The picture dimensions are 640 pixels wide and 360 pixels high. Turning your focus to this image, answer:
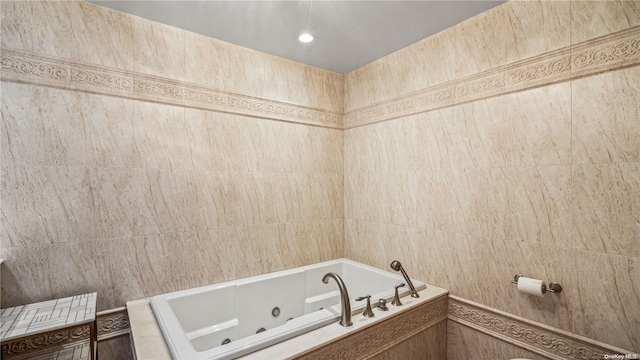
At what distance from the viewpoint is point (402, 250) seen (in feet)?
8.18

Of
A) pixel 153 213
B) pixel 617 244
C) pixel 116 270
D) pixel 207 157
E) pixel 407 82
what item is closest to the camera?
pixel 617 244

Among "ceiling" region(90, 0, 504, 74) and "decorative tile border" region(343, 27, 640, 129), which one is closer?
"decorative tile border" region(343, 27, 640, 129)

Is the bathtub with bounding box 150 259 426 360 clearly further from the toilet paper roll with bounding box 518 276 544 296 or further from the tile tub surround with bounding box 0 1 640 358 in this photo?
the toilet paper roll with bounding box 518 276 544 296

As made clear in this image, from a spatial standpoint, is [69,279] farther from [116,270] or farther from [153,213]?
[153,213]

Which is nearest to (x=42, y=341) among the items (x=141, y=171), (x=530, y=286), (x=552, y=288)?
(x=141, y=171)

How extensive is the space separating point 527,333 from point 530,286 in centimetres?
33

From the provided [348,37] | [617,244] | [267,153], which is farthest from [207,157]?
[617,244]

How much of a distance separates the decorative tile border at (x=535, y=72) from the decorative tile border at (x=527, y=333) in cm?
143

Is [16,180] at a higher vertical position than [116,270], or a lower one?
higher

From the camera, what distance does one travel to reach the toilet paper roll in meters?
1.61

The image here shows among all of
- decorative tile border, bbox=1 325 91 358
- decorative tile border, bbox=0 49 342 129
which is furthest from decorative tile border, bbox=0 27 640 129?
decorative tile border, bbox=1 325 91 358

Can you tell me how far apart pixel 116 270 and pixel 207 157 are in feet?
3.21

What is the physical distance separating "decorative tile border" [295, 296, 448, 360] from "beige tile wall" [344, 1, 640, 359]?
0.23m

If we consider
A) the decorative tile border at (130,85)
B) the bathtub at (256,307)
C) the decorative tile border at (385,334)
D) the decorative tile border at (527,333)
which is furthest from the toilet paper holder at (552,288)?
the decorative tile border at (130,85)
